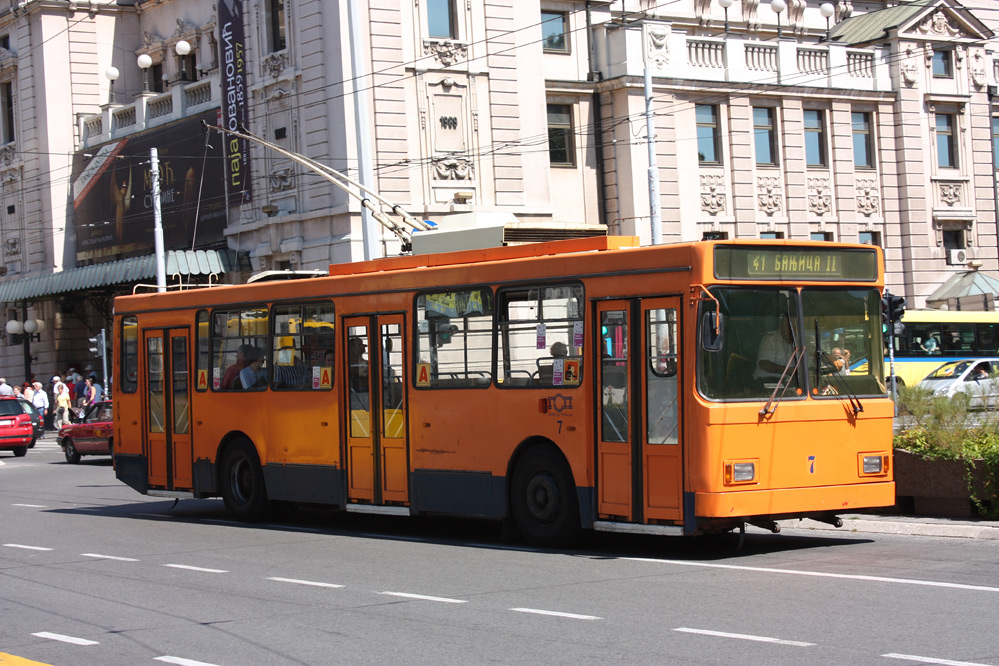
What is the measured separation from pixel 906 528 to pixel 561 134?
27.4m

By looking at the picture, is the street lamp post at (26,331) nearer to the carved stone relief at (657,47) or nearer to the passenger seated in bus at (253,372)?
the carved stone relief at (657,47)

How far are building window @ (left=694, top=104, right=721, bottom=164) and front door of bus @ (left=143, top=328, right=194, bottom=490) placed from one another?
24.4 meters

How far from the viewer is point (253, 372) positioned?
1639 centimetres

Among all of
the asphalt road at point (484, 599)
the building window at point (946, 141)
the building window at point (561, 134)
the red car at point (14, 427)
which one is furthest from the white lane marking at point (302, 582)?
the building window at point (946, 141)

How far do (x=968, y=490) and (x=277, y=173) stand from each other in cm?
2677

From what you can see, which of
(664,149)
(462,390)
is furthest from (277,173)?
(462,390)

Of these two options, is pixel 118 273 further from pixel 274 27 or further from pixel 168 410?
pixel 168 410

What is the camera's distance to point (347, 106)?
34.3 meters

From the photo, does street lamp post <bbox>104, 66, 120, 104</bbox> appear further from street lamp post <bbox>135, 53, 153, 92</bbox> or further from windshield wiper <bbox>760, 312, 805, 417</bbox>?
windshield wiper <bbox>760, 312, 805, 417</bbox>

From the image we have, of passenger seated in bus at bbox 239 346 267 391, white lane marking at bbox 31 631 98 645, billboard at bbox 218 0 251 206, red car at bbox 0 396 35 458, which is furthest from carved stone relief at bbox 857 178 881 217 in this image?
white lane marking at bbox 31 631 98 645

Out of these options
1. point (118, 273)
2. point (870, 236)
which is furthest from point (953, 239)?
point (118, 273)

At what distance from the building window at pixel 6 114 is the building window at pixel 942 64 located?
3357cm

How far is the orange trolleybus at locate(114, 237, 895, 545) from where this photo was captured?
37.6 ft

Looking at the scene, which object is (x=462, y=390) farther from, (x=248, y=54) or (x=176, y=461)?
(x=248, y=54)
